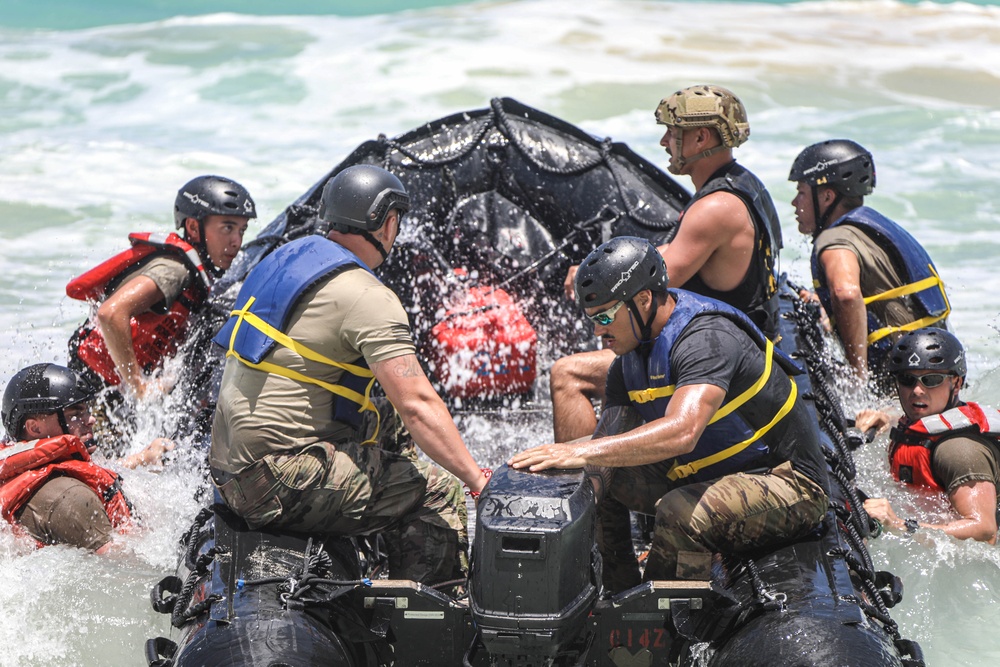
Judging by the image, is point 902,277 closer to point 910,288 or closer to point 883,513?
point 910,288

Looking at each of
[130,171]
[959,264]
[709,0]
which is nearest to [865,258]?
[959,264]

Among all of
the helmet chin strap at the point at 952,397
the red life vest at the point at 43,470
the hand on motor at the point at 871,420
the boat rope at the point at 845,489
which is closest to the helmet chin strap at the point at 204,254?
the red life vest at the point at 43,470

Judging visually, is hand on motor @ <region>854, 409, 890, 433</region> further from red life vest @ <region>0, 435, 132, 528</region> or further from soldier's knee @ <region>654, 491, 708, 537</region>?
red life vest @ <region>0, 435, 132, 528</region>

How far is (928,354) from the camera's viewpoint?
17.5 feet

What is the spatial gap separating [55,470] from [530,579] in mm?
2329

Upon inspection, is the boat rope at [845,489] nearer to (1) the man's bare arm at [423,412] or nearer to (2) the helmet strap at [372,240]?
(1) the man's bare arm at [423,412]

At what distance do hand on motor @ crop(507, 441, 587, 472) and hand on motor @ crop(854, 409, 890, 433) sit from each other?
2713 mm

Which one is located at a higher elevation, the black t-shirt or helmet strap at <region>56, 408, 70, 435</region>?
the black t-shirt

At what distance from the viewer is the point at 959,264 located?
38.4 ft

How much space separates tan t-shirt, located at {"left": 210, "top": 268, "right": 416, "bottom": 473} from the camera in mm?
3865

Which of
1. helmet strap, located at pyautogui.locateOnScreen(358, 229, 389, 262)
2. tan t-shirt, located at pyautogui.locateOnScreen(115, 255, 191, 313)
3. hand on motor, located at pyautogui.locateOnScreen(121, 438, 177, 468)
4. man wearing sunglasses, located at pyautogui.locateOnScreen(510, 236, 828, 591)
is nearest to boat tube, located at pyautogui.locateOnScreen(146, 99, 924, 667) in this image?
man wearing sunglasses, located at pyautogui.locateOnScreen(510, 236, 828, 591)

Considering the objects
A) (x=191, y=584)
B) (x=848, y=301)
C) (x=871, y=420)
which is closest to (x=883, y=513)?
(x=871, y=420)

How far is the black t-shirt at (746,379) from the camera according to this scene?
3.78 m

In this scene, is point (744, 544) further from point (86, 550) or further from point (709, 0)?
point (709, 0)
